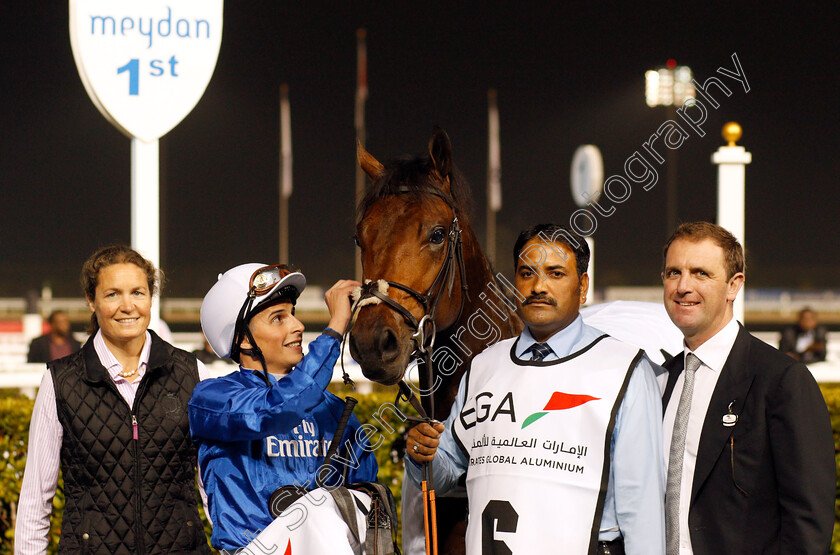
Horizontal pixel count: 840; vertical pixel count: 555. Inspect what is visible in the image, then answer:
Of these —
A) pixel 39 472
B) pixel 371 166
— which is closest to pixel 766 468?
pixel 371 166

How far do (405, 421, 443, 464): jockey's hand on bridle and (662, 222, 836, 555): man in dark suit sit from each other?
59 cm

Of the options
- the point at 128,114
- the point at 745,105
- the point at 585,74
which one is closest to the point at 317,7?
the point at 585,74

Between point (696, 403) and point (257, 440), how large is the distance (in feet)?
3.80

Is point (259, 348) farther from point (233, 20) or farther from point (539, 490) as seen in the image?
point (233, 20)

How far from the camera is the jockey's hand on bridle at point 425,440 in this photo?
6.68 ft

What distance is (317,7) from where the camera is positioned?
32.3 metres

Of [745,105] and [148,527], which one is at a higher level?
[745,105]

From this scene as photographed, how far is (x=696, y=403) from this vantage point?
2086 millimetres

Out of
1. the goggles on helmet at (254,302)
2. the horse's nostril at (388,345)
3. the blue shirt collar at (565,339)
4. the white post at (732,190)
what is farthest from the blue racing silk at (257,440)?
the white post at (732,190)

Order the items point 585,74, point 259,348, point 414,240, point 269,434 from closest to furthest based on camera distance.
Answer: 1. point 269,434
2. point 259,348
3. point 414,240
4. point 585,74

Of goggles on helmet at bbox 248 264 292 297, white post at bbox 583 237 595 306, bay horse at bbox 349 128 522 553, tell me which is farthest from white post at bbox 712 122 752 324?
goggles on helmet at bbox 248 264 292 297

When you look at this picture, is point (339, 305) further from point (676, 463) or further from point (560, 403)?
point (676, 463)

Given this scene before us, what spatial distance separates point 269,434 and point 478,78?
102ft

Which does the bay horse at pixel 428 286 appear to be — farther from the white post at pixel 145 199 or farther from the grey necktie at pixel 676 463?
the white post at pixel 145 199
